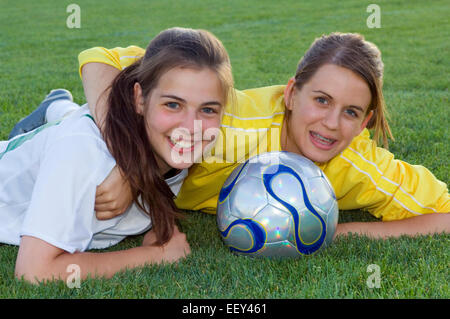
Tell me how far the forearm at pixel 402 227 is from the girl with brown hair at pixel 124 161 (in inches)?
42.7

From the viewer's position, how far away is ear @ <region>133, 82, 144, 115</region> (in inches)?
110

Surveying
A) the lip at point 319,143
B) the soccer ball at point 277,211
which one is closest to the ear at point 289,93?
the lip at point 319,143

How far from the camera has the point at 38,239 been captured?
7.88 feet

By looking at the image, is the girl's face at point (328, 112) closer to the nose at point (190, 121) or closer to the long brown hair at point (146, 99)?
the long brown hair at point (146, 99)

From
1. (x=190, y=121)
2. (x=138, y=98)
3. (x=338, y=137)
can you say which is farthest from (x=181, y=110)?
(x=338, y=137)

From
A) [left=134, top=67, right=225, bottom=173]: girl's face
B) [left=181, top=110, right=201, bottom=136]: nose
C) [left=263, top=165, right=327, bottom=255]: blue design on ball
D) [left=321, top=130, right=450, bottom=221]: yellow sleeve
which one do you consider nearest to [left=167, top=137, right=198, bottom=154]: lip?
[left=134, top=67, right=225, bottom=173]: girl's face

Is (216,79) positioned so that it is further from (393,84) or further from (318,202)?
(393,84)

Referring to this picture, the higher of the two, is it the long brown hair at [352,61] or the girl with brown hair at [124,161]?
the long brown hair at [352,61]

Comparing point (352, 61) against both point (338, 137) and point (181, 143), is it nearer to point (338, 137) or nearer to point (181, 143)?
point (338, 137)

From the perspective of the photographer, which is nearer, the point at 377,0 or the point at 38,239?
the point at 38,239

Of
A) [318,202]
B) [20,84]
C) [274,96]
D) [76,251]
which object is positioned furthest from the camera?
[20,84]

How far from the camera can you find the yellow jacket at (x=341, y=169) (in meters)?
3.27
